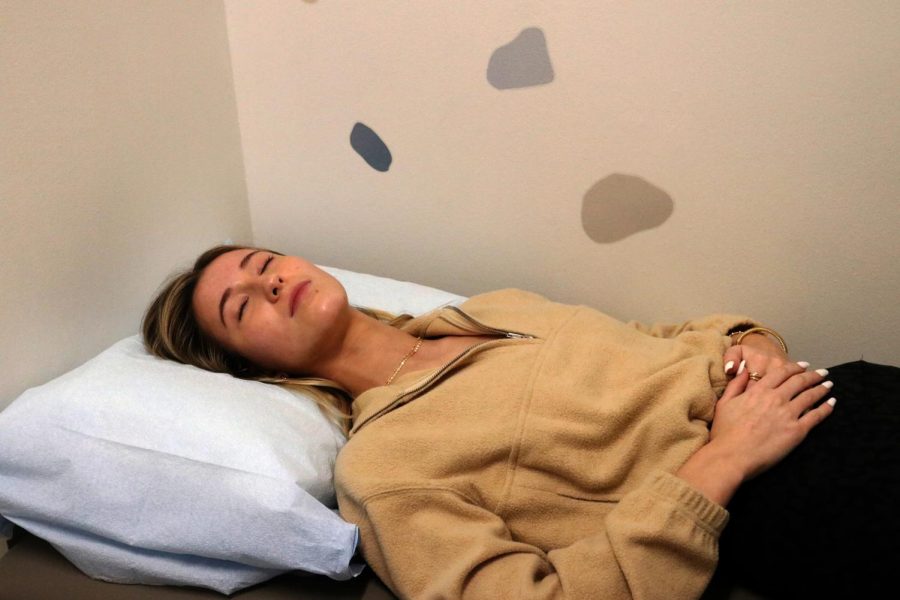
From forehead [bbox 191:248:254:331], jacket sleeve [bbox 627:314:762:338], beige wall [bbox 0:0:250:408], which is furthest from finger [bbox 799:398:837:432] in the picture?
beige wall [bbox 0:0:250:408]

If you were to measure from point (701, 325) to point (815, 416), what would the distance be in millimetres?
348

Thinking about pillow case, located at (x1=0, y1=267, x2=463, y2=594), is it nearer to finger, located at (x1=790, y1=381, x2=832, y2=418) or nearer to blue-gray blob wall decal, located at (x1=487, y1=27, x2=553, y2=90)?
finger, located at (x1=790, y1=381, x2=832, y2=418)

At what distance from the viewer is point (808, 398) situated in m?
1.03

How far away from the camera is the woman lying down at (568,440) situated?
2.96 feet

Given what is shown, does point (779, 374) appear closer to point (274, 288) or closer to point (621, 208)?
point (621, 208)

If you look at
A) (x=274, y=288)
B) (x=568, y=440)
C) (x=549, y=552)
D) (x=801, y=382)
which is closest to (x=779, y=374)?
(x=801, y=382)

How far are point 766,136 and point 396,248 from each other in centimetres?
83

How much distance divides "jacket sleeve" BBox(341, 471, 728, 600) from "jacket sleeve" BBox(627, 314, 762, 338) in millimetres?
446

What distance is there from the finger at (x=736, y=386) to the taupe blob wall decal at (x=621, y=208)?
0.39 meters

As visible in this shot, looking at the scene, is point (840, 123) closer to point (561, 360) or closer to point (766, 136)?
point (766, 136)

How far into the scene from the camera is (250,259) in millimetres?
1292

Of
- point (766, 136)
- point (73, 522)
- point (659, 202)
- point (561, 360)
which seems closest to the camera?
point (73, 522)

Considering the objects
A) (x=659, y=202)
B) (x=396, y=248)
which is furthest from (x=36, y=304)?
(x=659, y=202)

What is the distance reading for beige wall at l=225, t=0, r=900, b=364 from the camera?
47.6 inches
